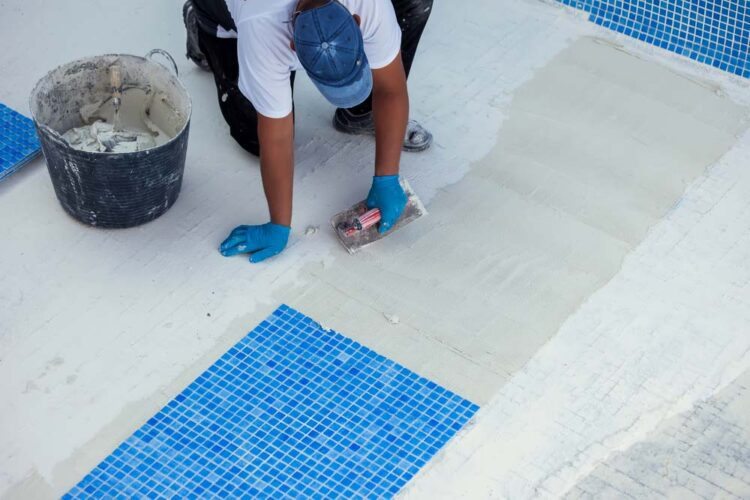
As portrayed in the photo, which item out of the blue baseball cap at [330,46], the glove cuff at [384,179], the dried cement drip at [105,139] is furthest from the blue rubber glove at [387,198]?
the dried cement drip at [105,139]

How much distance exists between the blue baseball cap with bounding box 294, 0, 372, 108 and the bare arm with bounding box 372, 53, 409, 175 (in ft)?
1.10

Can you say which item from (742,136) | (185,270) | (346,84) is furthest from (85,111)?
(742,136)

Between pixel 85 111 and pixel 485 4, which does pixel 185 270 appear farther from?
pixel 485 4

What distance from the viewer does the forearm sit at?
296 centimetres

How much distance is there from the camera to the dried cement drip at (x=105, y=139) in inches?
128

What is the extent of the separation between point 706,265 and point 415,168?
105 cm

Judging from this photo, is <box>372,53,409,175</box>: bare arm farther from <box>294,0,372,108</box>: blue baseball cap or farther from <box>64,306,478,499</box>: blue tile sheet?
<box>64,306,478,499</box>: blue tile sheet

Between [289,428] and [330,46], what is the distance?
1046 millimetres

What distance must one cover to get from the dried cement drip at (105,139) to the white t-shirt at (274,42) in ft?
1.85

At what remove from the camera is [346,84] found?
2.76m

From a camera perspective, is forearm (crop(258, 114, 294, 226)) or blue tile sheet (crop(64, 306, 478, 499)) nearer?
blue tile sheet (crop(64, 306, 478, 499))

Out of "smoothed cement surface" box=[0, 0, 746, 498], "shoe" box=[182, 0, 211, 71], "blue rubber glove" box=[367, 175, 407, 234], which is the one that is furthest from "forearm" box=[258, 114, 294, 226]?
"shoe" box=[182, 0, 211, 71]

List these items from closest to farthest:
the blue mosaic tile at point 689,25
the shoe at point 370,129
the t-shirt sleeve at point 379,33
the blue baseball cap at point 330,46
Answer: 1. the blue baseball cap at point 330,46
2. the t-shirt sleeve at point 379,33
3. the shoe at point 370,129
4. the blue mosaic tile at point 689,25

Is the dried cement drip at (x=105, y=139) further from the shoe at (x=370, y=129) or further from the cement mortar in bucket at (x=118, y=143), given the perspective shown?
the shoe at (x=370, y=129)
